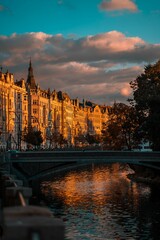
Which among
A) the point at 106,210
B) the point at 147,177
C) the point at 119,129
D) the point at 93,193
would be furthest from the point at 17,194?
the point at 119,129

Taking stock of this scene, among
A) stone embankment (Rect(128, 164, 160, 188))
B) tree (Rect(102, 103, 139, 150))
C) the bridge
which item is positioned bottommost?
stone embankment (Rect(128, 164, 160, 188))

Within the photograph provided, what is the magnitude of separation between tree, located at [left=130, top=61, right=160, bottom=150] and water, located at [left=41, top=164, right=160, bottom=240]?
8919mm

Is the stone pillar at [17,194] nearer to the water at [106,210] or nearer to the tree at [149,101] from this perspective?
the water at [106,210]

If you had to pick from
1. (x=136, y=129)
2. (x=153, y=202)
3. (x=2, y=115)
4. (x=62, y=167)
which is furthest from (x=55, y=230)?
(x=2, y=115)

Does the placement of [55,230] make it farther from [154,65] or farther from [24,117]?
[24,117]

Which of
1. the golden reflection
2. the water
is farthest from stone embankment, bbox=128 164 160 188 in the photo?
the water

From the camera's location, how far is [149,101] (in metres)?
71.0

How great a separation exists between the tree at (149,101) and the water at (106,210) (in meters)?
8.92

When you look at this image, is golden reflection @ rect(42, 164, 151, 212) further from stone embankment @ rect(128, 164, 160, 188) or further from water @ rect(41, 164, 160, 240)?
stone embankment @ rect(128, 164, 160, 188)

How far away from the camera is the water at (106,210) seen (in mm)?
34625

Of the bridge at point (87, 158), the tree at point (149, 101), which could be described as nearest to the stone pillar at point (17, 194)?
the bridge at point (87, 158)

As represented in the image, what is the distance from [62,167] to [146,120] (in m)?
17.0

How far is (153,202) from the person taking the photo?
5112 centimetres

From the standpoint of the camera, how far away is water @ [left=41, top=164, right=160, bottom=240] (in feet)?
114
